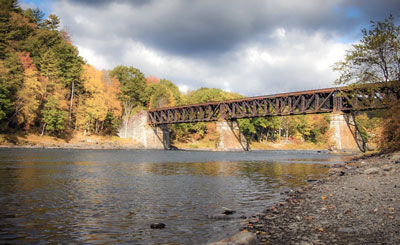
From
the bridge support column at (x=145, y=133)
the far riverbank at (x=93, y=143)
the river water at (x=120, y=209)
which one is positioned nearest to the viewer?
the river water at (x=120, y=209)

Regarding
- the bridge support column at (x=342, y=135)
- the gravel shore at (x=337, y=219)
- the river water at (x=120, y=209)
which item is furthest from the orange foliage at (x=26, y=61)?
the gravel shore at (x=337, y=219)

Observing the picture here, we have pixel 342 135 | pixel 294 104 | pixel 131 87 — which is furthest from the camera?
pixel 131 87

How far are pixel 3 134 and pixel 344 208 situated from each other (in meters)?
60.5

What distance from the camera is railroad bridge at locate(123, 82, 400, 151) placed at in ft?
192

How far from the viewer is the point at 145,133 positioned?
303 feet

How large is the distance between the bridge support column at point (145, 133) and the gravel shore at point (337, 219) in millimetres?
81478

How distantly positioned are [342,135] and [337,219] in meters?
58.9

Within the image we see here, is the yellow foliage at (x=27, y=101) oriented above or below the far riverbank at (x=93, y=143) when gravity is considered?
above

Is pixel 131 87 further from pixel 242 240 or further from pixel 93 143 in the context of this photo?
pixel 242 240

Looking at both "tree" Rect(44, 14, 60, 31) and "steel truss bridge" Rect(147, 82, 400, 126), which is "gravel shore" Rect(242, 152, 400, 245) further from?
"tree" Rect(44, 14, 60, 31)


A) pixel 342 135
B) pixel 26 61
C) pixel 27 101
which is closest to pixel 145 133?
pixel 26 61

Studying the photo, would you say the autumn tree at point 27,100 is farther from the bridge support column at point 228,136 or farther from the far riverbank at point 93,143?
the bridge support column at point 228,136

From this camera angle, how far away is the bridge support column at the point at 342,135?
201ft

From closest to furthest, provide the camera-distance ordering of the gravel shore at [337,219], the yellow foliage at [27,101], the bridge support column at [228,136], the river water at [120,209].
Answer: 1. the gravel shore at [337,219]
2. the river water at [120,209]
3. the yellow foliage at [27,101]
4. the bridge support column at [228,136]
